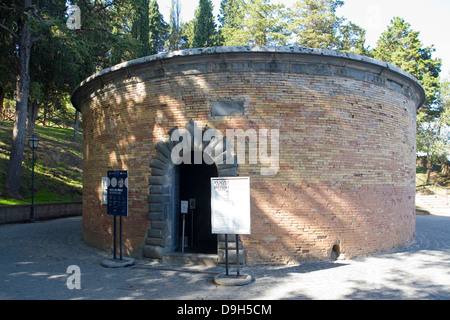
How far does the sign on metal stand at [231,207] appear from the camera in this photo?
728cm

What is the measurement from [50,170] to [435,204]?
95.8 ft

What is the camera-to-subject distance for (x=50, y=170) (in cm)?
2459

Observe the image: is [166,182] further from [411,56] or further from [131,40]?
[411,56]

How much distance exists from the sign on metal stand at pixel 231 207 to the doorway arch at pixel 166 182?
1.37 meters

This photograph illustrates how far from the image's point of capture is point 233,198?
7371 mm

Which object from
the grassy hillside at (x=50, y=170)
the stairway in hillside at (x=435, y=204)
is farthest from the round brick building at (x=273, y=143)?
the stairway in hillside at (x=435, y=204)

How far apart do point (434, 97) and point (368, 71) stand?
27.0 meters

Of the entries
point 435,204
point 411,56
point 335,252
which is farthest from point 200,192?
point 411,56

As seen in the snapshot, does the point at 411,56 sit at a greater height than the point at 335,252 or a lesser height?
greater

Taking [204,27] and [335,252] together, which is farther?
[204,27]

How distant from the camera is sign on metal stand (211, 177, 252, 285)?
7281 millimetres

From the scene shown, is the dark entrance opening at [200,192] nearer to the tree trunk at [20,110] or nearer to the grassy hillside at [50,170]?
the grassy hillside at [50,170]

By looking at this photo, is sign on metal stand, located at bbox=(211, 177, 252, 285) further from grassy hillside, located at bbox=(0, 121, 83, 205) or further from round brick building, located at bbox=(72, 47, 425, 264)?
grassy hillside, located at bbox=(0, 121, 83, 205)

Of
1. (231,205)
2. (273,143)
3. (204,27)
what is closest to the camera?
(231,205)
